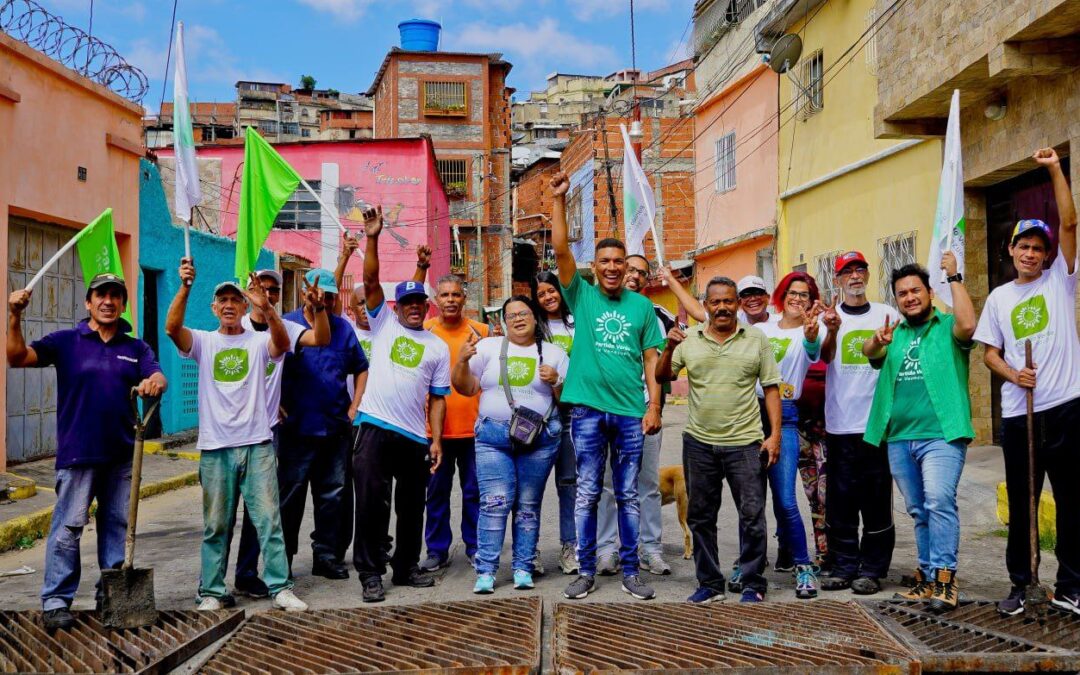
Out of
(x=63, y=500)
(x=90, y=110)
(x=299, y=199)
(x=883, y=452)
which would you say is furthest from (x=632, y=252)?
(x=299, y=199)

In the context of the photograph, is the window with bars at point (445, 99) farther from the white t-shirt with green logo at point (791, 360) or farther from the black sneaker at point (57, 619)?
the black sneaker at point (57, 619)

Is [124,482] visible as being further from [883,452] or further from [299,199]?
[299,199]

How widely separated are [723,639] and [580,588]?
1.21 metres

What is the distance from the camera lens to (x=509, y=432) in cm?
634

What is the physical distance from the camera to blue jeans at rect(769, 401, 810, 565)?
6.27m

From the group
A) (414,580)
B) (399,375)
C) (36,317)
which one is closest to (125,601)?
(414,580)

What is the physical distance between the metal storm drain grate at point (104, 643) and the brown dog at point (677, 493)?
312 cm

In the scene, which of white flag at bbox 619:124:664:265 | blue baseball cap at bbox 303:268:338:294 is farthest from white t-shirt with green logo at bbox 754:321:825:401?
blue baseball cap at bbox 303:268:338:294

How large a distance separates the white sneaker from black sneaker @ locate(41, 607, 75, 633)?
112cm

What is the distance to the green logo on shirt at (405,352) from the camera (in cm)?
652

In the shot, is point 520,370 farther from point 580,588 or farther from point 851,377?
point 851,377

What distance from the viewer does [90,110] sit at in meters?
13.1

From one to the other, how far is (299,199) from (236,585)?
2800 cm

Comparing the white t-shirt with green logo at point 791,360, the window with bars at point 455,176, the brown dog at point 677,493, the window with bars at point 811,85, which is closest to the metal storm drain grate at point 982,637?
the white t-shirt with green logo at point 791,360
